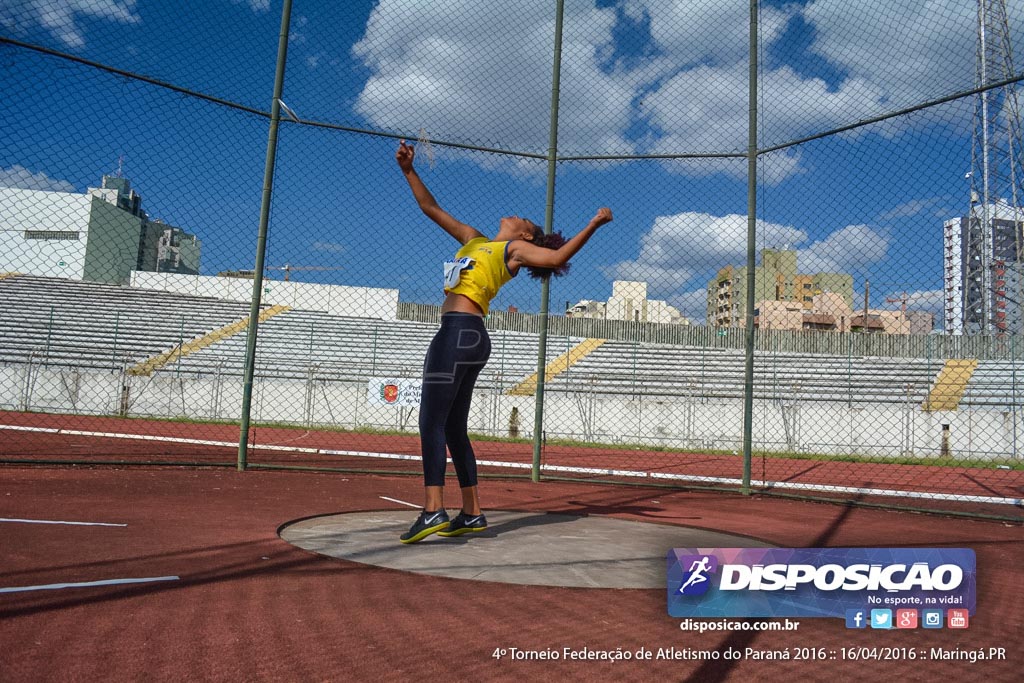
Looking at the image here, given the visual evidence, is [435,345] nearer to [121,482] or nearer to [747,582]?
[747,582]

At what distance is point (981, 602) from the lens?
3.19 metres

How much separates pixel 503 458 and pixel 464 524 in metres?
8.60

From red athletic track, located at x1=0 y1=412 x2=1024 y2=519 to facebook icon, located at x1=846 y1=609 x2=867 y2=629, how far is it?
527 cm

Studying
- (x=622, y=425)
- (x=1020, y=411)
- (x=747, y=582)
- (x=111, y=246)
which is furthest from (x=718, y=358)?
(x=747, y=582)

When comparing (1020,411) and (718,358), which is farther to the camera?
(718,358)

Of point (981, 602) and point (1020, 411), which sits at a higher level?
point (1020, 411)

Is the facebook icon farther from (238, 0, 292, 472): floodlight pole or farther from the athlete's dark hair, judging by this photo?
(238, 0, 292, 472): floodlight pole

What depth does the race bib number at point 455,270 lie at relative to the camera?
4055 millimetres

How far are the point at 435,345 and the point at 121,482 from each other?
3.48 meters

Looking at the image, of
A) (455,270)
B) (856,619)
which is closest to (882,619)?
(856,619)

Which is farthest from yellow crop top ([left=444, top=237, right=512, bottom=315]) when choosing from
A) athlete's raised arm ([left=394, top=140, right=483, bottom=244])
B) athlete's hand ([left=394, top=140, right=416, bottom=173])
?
athlete's hand ([left=394, top=140, right=416, bottom=173])

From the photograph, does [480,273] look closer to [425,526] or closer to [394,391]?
[425,526]

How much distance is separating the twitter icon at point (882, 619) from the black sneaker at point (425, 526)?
84.0 inches

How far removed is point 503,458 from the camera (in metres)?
12.7
